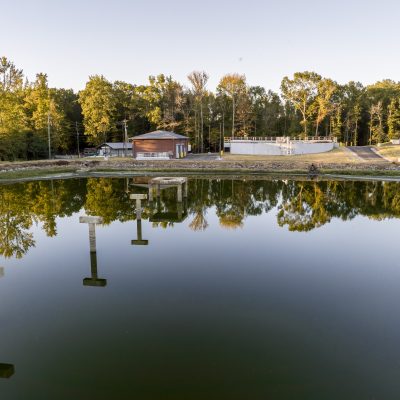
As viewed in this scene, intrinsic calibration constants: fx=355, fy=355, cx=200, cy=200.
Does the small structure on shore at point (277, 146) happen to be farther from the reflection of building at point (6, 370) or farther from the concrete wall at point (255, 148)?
the reflection of building at point (6, 370)

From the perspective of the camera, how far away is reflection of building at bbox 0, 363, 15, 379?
6371 mm

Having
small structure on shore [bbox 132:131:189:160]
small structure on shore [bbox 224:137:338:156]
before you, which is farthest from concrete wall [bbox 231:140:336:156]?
small structure on shore [bbox 132:131:189:160]

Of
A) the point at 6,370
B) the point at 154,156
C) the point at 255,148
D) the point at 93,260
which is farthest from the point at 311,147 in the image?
the point at 6,370

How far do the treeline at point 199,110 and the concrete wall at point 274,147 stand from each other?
6743 mm

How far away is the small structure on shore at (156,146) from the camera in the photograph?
49.4 m

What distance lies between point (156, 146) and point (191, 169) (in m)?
11.3

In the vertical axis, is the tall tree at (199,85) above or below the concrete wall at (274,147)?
above

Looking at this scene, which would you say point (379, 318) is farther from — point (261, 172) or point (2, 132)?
point (2, 132)

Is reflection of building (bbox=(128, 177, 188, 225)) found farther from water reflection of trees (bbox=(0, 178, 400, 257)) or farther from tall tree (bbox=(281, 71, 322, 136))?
tall tree (bbox=(281, 71, 322, 136))

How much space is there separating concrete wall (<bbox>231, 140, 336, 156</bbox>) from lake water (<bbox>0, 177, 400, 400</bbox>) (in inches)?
1500

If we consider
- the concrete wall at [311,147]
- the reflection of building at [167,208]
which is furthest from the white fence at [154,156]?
the reflection of building at [167,208]

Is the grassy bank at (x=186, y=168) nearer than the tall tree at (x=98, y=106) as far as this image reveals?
Yes

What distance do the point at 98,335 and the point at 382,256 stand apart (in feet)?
33.8

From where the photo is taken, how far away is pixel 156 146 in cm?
4984
